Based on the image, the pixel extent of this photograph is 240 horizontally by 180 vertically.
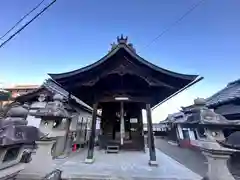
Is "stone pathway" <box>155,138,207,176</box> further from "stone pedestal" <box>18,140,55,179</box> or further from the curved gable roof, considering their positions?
"stone pedestal" <box>18,140,55,179</box>

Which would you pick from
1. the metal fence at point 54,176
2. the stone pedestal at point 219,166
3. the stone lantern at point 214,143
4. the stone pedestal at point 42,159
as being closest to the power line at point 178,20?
the stone lantern at point 214,143

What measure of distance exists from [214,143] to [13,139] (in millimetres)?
3851

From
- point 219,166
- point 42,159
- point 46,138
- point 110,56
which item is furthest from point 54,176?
point 110,56

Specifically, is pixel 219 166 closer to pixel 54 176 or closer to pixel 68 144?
pixel 54 176

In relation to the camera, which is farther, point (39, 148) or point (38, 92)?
point (38, 92)

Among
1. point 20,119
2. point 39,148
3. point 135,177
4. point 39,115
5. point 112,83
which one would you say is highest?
point 112,83

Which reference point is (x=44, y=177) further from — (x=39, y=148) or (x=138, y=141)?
(x=138, y=141)

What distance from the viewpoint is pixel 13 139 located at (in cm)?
164

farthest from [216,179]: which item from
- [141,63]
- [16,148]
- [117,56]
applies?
[117,56]

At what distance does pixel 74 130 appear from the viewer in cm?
1018

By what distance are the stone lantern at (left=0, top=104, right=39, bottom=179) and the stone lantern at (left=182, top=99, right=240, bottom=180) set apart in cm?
345

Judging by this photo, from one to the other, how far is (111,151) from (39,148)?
13.9 feet

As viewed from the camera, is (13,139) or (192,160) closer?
(13,139)

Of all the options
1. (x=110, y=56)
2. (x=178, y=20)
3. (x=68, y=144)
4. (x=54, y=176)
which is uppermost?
(x=178, y=20)
